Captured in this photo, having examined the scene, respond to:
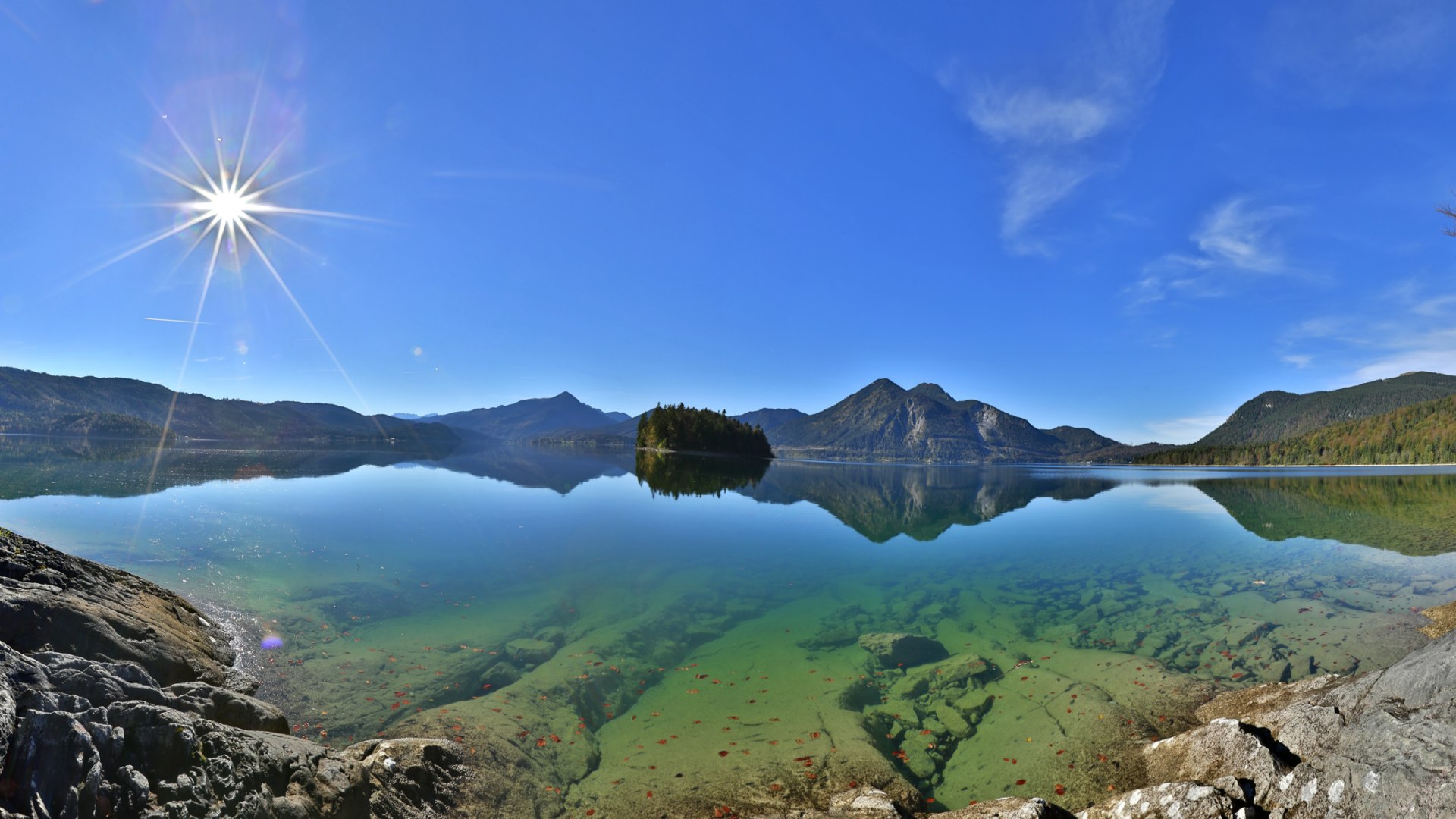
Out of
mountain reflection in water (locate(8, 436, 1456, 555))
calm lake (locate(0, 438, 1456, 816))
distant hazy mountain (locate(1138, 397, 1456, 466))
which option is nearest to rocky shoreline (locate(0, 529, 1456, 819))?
calm lake (locate(0, 438, 1456, 816))

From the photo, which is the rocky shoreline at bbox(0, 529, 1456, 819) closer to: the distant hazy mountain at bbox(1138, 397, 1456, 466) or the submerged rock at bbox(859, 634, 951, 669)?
the submerged rock at bbox(859, 634, 951, 669)

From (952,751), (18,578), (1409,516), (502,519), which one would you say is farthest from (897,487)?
(18,578)

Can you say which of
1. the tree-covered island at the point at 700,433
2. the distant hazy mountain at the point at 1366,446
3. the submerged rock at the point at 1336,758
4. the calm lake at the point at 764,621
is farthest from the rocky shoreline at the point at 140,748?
the distant hazy mountain at the point at 1366,446

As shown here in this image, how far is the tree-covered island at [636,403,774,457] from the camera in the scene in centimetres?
13488

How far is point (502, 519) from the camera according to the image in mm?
31953

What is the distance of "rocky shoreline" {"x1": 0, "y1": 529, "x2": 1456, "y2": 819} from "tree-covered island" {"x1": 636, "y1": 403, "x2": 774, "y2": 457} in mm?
125530

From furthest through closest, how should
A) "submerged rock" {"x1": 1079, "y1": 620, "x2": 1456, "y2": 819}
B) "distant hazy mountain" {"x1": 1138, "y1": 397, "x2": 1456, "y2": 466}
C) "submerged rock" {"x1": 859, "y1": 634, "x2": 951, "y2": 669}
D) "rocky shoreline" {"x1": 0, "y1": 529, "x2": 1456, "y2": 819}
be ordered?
"distant hazy mountain" {"x1": 1138, "y1": 397, "x2": 1456, "y2": 466}
"submerged rock" {"x1": 859, "y1": 634, "x2": 951, "y2": 669}
"submerged rock" {"x1": 1079, "y1": 620, "x2": 1456, "y2": 819}
"rocky shoreline" {"x1": 0, "y1": 529, "x2": 1456, "y2": 819}

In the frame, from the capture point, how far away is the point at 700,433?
13625cm

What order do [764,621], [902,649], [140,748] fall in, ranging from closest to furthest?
1. [140,748]
2. [902,649]
3. [764,621]

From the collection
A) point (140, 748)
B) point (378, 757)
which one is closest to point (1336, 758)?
point (378, 757)

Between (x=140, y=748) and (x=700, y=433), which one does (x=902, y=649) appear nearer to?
(x=140, y=748)

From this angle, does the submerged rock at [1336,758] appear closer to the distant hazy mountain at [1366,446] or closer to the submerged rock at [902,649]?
the submerged rock at [902,649]

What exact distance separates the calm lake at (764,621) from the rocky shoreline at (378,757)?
1.17 m

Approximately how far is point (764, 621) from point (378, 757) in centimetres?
1089
